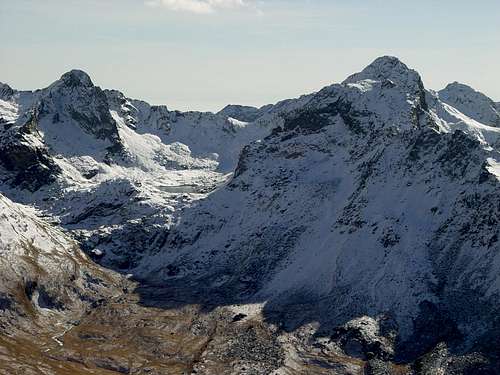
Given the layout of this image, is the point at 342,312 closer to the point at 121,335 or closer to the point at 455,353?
the point at 455,353

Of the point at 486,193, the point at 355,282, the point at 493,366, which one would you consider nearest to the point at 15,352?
the point at 355,282

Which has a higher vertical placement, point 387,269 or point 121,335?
point 387,269

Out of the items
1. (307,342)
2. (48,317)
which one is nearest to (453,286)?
(307,342)

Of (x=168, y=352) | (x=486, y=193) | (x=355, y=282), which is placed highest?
(x=486, y=193)

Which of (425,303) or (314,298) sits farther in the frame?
(314,298)

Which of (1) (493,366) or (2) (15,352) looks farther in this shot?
(2) (15,352)

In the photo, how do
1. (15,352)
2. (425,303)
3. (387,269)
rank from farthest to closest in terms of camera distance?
(387,269) < (425,303) < (15,352)

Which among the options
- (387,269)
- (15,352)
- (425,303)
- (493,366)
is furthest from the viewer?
(387,269)

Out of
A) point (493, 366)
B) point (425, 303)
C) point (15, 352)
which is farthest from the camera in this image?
point (425, 303)

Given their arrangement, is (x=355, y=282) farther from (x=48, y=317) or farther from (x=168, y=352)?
(x=48, y=317)

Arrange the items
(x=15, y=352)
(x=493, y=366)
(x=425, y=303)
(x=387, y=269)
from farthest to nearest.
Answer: (x=387, y=269) < (x=425, y=303) < (x=15, y=352) < (x=493, y=366)
